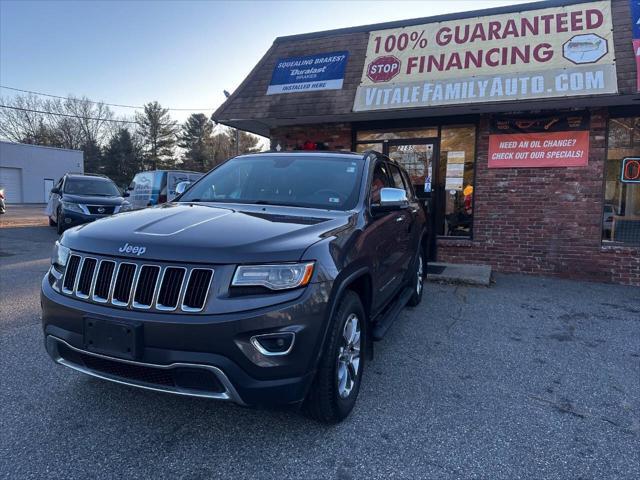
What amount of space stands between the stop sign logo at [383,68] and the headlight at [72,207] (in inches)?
310

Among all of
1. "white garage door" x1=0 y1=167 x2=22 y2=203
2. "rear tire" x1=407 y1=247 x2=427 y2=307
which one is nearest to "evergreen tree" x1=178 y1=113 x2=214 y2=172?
"white garage door" x1=0 y1=167 x2=22 y2=203

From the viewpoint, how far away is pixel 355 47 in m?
8.67

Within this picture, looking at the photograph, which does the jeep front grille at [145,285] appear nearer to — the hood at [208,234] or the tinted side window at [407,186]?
the hood at [208,234]

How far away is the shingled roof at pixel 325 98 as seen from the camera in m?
7.44

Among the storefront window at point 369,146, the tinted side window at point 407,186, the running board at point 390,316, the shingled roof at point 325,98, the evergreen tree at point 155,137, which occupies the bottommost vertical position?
the running board at point 390,316

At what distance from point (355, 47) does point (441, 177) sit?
3.06 metres

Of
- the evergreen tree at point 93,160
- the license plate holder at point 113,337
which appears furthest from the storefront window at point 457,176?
the evergreen tree at point 93,160

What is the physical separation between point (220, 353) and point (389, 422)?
1.32 metres

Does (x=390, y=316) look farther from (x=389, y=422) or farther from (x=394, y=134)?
(x=394, y=134)

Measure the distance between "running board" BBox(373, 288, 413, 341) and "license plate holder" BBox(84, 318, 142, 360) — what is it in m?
1.78

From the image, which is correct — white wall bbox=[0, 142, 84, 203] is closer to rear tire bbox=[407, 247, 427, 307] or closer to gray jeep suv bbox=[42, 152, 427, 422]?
rear tire bbox=[407, 247, 427, 307]

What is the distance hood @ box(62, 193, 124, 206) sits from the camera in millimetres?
11242

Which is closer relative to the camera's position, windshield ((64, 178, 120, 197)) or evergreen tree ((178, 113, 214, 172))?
windshield ((64, 178, 120, 197))

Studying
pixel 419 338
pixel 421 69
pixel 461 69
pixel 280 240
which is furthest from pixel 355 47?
pixel 280 240
